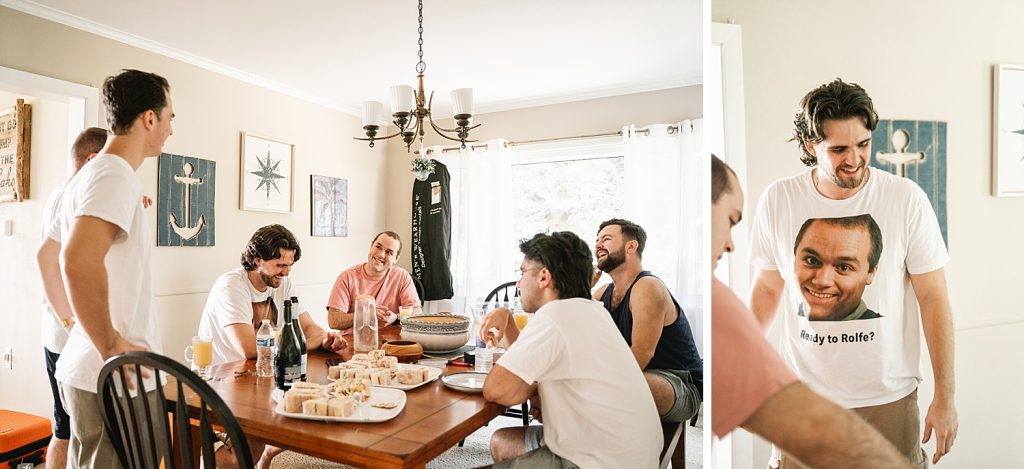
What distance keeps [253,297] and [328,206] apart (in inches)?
46.3

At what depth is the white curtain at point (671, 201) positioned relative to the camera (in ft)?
7.25

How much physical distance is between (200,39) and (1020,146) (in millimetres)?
2211

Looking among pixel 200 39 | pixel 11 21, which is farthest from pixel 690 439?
pixel 11 21

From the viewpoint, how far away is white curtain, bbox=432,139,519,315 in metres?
2.61

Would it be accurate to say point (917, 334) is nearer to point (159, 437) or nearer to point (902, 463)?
point (902, 463)

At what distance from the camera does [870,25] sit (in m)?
0.15

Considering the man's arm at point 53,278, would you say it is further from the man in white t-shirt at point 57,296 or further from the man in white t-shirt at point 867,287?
the man in white t-shirt at point 867,287

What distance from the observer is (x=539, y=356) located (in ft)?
2.94

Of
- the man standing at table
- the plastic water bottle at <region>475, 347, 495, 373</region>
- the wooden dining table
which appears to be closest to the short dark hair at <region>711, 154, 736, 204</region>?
the man standing at table

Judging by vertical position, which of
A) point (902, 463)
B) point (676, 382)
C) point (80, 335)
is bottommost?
point (676, 382)

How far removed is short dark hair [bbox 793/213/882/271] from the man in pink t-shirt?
2.00 metres

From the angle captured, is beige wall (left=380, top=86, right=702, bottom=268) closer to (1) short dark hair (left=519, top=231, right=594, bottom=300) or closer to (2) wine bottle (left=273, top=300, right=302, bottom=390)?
(1) short dark hair (left=519, top=231, right=594, bottom=300)

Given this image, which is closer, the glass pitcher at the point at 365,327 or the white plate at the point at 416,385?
the white plate at the point at 416,385

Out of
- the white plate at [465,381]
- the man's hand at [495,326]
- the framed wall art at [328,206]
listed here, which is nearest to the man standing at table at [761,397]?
the white plate at [465,381]
